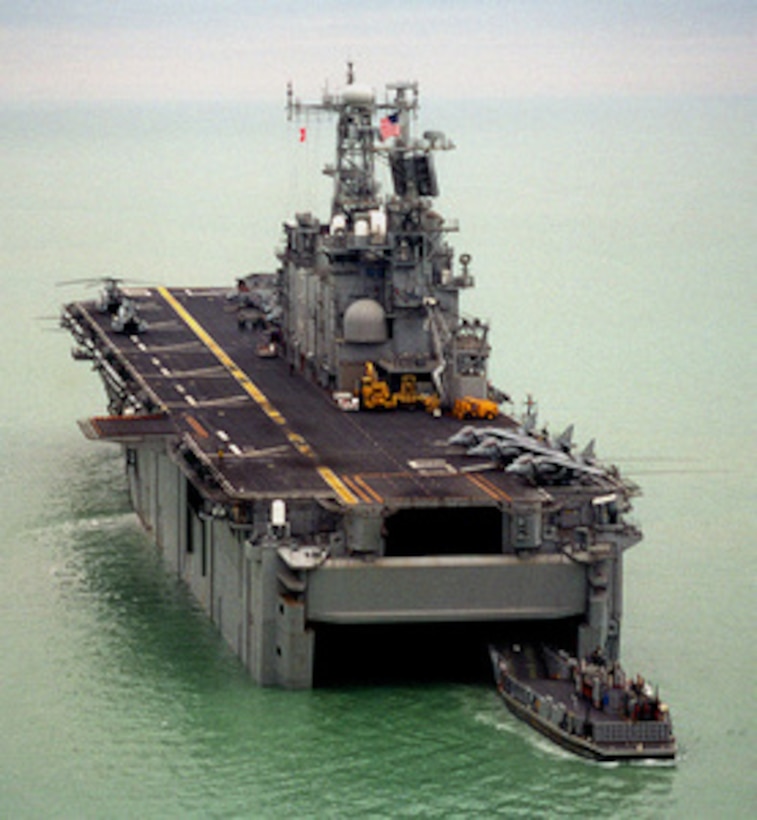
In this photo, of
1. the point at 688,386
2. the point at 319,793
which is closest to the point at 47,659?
the point at 319,793

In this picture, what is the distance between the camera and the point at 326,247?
7588 cm

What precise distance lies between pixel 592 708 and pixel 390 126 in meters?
27.6

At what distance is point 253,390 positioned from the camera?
7831 cm

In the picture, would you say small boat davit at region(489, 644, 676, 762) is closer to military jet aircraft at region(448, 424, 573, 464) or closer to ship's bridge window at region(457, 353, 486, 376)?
military jet aircraft at region(448, 424, 573, 464)

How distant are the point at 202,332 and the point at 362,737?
3578 centimetres

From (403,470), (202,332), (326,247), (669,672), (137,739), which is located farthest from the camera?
(202,332)

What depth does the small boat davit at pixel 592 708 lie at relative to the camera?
54.7m

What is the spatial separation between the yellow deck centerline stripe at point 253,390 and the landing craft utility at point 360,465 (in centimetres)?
16

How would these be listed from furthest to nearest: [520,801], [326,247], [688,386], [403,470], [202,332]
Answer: [688,386]
[202,332]
[326,247]
[403,470]
[520,801]

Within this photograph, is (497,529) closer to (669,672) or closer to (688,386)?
(669,672)

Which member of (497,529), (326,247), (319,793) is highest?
(326,247)

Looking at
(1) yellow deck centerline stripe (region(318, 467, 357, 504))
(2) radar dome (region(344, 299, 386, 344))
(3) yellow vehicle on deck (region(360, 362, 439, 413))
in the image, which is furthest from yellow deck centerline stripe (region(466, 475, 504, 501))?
(2) radar dome (region(344, 299, 386, 344))

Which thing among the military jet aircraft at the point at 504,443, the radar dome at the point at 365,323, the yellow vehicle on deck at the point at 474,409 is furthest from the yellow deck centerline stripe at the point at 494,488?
the radar dome at the point at 365,323

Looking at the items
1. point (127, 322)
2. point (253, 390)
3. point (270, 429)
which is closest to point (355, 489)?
point (270, 429)
